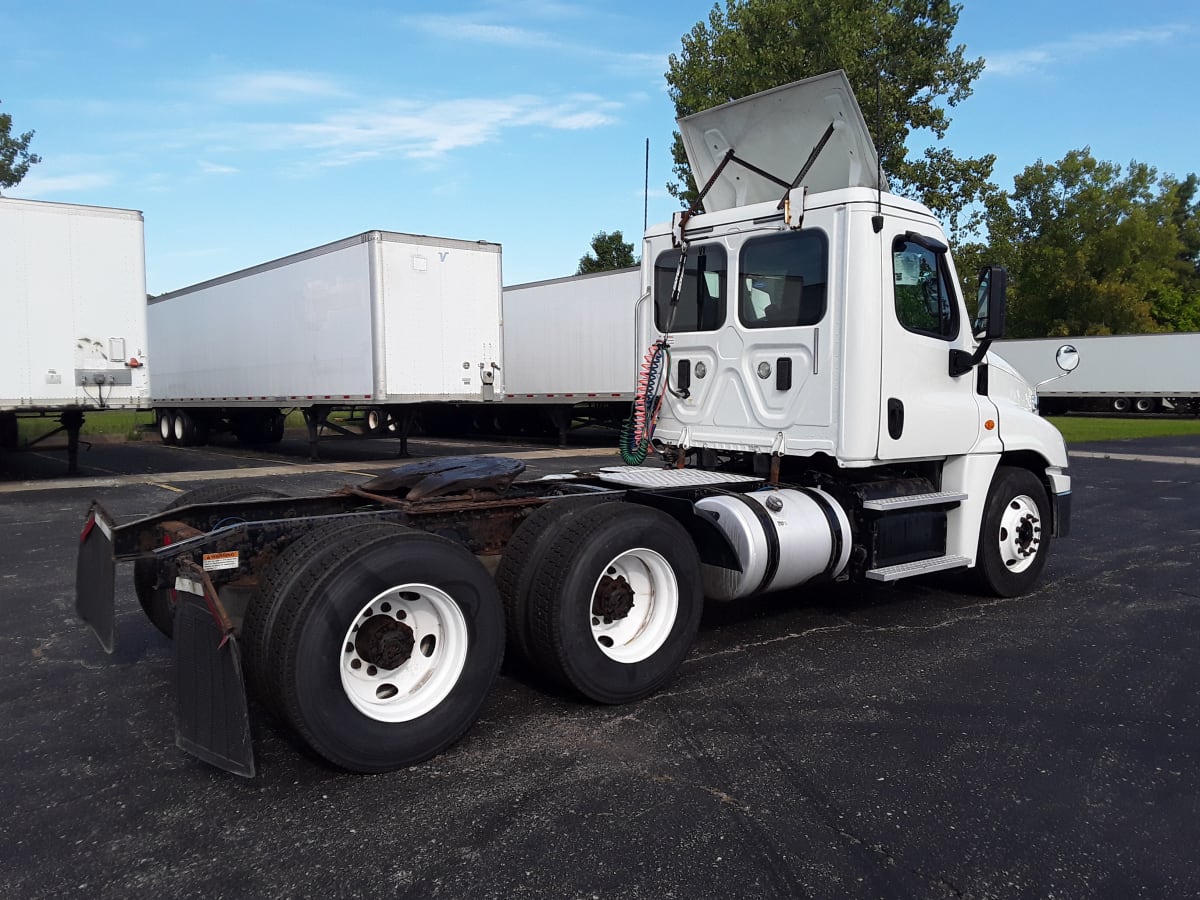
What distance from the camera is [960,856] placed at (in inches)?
119

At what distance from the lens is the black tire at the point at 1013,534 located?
20.3 ft

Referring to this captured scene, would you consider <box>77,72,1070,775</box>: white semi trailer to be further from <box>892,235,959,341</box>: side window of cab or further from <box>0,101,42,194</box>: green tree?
<box>0,101,42,194</box>: green tree

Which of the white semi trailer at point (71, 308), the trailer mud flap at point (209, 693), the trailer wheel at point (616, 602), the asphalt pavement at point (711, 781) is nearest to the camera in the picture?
the asphalt pavement at point (711, 781)

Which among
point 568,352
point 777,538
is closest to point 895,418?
point 777,538

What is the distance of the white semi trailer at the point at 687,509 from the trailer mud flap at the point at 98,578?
2 centimetres

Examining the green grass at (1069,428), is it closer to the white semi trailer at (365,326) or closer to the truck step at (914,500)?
the white semi trailer at (365,326)

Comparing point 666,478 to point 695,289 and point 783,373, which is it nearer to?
point 783,373

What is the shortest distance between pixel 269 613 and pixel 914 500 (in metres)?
3.93

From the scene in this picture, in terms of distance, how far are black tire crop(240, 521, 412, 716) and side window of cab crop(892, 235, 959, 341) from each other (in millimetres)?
3607

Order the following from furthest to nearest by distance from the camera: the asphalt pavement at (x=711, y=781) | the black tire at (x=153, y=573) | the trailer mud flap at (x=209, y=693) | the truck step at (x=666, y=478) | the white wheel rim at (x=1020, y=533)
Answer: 1. the white wheel rim at (x=1020, y=533)
2. the truck step at (x=666, y=478)
3. the black tire at (x=153, y=573)
4. the trailer mud flap at (x=209, y=693)
5. the asphalt pavement at (x=711, y=781)

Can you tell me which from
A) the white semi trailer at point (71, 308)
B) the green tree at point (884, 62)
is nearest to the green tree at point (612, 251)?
the green tree at point (884, 62)

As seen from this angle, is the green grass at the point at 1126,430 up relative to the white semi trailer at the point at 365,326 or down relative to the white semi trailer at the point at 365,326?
down

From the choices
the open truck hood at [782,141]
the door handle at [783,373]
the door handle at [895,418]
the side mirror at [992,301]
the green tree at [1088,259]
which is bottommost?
the door handle at [895,418]

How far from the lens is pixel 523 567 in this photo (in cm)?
420
